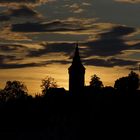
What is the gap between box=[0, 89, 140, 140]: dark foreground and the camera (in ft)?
316

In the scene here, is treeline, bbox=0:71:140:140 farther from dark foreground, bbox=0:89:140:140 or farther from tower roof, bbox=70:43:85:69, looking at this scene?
tower roof, bbox=70:43:85:69

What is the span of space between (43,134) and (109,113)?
25.3 m

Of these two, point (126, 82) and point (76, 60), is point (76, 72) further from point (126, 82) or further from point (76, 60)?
point (126, 82)

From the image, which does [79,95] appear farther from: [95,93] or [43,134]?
[43,134]

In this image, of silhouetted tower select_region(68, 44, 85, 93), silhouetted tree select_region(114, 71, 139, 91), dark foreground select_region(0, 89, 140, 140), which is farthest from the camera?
silhouetted tree select_region(114, 71, 139, 91)


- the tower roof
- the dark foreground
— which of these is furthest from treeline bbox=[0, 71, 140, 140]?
the tower roof

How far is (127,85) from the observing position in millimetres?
161500

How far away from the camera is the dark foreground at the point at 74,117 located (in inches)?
3789

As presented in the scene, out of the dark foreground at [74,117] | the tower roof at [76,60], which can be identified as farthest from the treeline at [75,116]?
the tower roof at [76,60]

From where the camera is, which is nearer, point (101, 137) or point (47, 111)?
point (101, 137)

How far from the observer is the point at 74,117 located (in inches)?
4606

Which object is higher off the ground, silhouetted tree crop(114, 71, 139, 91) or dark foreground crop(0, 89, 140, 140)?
silhouetted tree crop(114, 71, 139, 91)

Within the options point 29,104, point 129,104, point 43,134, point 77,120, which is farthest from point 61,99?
point 129,104

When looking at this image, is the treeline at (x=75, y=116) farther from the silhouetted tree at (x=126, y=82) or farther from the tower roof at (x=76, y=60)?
the tower roof at (x=76, y=60)
